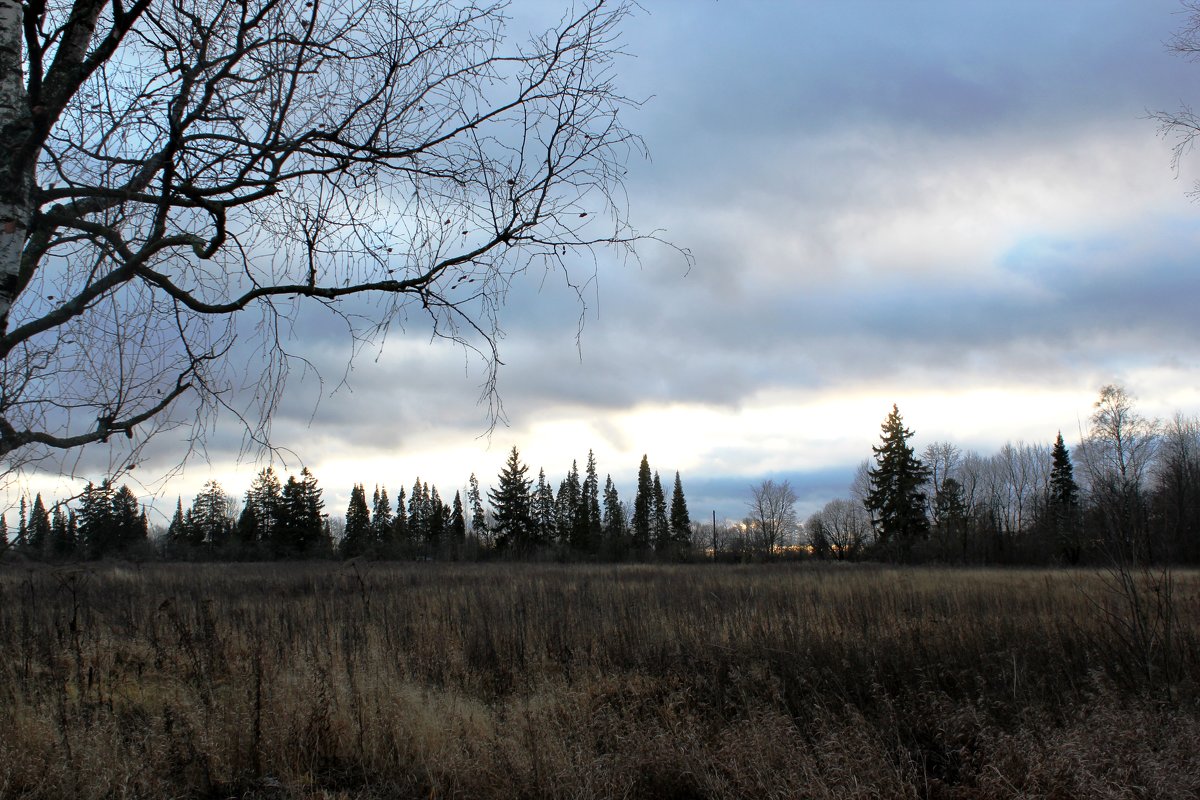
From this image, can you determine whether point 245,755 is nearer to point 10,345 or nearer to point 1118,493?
point 10,345

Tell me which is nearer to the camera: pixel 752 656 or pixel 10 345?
pixel 10 345

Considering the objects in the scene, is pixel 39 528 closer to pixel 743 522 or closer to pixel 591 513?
pixel 591 513

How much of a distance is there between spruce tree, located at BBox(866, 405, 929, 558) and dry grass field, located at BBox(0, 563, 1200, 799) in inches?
1615

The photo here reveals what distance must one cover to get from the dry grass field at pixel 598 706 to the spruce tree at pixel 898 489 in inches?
1615

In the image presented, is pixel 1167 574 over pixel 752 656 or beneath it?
over

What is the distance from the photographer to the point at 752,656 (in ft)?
26.5

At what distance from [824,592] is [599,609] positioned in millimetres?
6107

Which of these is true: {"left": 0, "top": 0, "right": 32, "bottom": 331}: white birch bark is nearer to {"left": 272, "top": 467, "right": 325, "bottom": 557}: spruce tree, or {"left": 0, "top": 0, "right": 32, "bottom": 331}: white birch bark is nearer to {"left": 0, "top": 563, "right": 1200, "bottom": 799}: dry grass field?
{"left": 0, "top": 563, "right": 1200, "bottom": 799}: dry grass field

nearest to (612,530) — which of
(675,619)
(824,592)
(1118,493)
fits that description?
(824,592)

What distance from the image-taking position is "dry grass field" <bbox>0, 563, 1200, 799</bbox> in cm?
418

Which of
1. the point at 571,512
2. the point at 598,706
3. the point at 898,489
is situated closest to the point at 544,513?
the point at 571,512

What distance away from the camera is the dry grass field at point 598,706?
418 cm

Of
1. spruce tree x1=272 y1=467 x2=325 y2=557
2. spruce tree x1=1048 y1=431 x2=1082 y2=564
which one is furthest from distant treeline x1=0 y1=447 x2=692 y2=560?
spruce tree x1=1048 y1=431 x2=1082 y2=564

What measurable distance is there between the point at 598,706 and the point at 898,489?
48.2 meters
